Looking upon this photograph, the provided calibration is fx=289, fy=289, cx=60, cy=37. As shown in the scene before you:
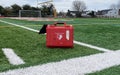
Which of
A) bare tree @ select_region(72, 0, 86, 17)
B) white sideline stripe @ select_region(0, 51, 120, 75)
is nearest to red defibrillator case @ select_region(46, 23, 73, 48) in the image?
white sideline stripe @ select_region(0, 51, 120, 75)

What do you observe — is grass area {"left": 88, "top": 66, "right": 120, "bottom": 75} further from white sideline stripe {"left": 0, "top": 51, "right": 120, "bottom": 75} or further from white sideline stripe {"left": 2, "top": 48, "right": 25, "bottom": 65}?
white sideline stripe {"left": 2, "top": 48, "right": 25, "bottom": 65}

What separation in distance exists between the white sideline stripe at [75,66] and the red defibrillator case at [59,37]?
4.65ft

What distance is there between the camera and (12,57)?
616cm

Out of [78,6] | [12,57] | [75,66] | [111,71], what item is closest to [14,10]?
[78,6]

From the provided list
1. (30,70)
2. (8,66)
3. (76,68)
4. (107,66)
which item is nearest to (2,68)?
(8,66)

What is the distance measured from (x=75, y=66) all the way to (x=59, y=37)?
2494 mm

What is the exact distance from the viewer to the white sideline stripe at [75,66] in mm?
4707

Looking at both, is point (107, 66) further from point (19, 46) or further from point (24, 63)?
point (19, 46)

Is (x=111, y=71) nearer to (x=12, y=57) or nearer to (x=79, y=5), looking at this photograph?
(x=12, y=57)

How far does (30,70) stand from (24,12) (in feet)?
157

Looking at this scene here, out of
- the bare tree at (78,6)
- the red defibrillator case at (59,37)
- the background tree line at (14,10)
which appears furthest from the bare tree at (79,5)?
the red defibrillator case at (59,37)

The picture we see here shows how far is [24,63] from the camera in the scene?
5.46 metres

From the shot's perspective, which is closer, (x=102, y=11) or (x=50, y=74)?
(x=50, y=74)

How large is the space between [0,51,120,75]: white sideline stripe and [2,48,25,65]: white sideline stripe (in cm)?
66
